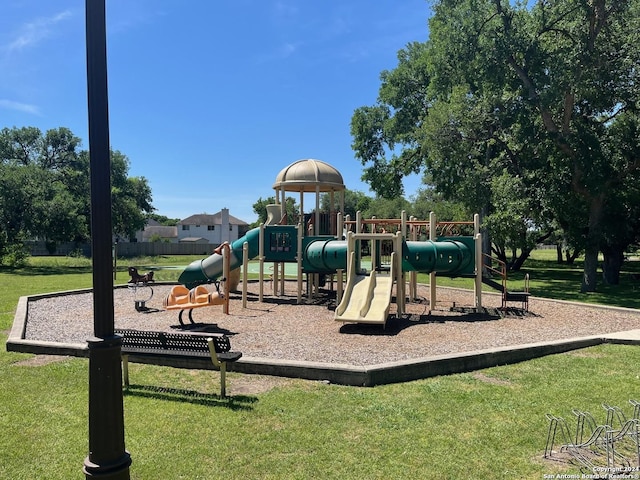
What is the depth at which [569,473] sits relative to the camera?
3.94 m

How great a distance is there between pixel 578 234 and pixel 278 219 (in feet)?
46.8

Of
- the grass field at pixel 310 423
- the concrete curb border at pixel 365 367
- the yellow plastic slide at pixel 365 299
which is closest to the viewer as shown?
the grass field at pixel 310 423

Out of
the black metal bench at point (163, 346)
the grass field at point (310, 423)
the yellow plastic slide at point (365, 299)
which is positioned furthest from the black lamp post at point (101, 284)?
the yellow plastic slide at point (365, 299)

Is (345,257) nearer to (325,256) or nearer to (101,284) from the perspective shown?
(325,256)

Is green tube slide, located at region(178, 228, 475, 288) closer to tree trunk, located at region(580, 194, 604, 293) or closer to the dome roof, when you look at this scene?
the dome roof

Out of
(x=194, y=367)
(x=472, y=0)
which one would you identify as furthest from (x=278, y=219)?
(x=472, y=0)

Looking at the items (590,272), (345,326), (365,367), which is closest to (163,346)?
(365,367)

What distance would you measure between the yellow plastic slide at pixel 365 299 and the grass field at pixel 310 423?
3.70 meters

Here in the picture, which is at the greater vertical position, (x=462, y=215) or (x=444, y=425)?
(x=462, y=215)

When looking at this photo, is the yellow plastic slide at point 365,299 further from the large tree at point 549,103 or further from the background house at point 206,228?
the background house at point 206,228

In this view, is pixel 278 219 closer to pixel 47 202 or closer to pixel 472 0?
pixel 472 0

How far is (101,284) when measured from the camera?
2.66 m

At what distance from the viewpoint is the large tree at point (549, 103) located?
18.6 meters

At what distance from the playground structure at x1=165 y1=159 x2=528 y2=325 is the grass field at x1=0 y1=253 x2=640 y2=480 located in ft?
13.5
